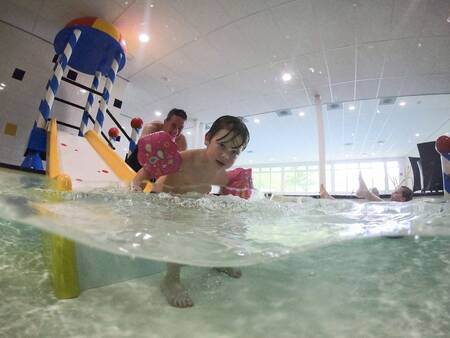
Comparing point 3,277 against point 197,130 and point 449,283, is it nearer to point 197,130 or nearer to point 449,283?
point 449,283

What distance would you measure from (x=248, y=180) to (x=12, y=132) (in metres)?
4.12

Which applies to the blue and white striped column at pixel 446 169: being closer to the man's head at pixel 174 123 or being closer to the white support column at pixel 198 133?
the man's head at pixel 174 123

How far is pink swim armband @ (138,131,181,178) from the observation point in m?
1.40

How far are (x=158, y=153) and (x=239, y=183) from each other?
2.23 feet

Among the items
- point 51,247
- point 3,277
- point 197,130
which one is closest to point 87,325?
point 51,247

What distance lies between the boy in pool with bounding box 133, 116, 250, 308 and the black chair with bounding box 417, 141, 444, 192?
12.2 feet

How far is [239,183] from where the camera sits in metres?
1.84

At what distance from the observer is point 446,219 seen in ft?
4.97

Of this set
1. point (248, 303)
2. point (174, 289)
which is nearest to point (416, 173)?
point (248, 303)

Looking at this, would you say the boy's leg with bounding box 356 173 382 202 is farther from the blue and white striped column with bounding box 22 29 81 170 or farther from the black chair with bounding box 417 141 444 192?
the blue and white striped column with bounding box 22 29 81 170

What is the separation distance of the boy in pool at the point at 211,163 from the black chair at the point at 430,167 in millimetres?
3724

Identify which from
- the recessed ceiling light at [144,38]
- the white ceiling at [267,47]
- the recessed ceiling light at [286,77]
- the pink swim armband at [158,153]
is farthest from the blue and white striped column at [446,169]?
the recessed ceiling light at [144,38]

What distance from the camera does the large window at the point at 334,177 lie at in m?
13.2

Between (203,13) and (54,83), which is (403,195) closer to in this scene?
(203,13)
